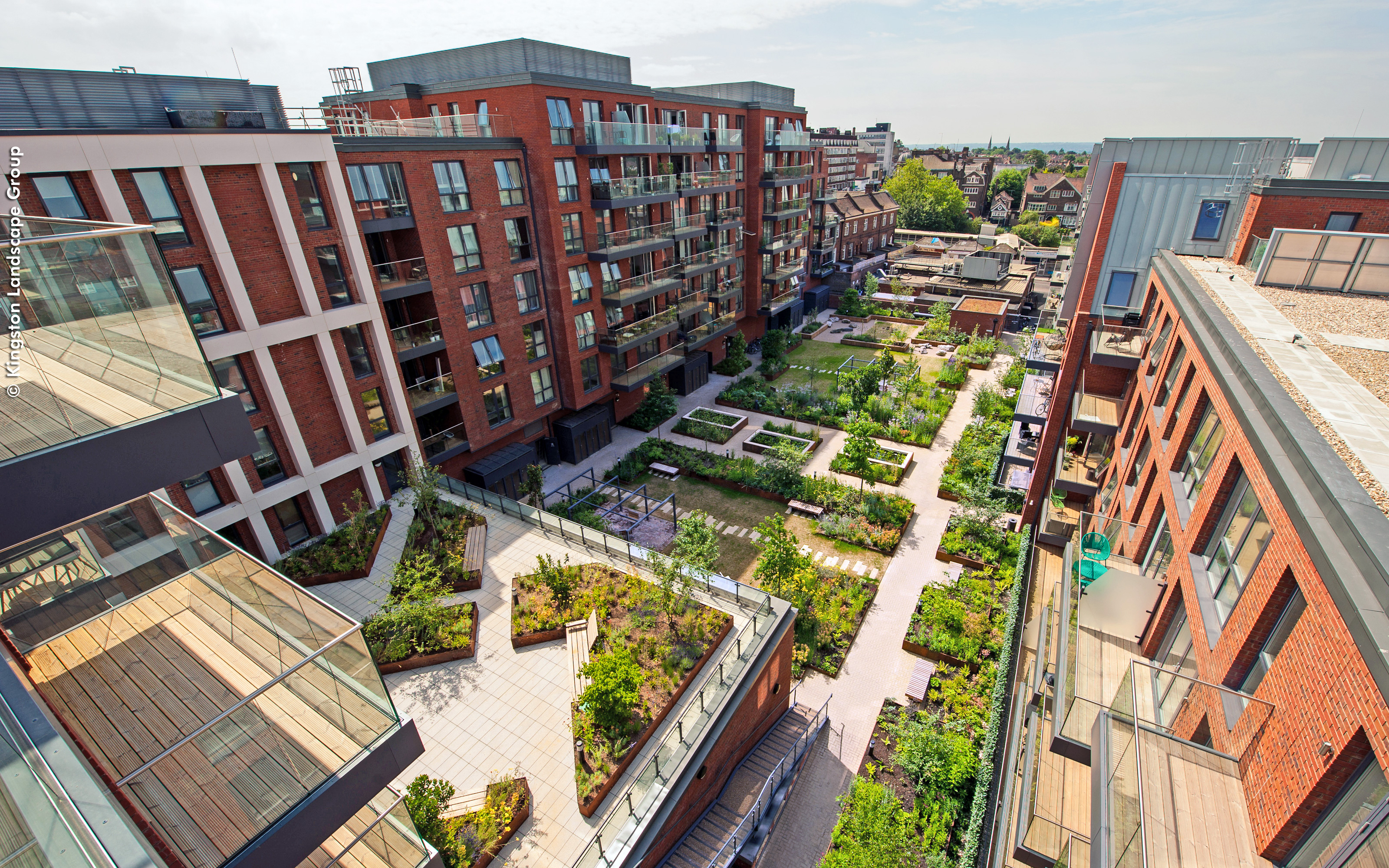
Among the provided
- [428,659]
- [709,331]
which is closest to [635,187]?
[709,331]

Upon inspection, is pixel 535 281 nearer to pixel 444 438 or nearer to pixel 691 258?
pixel 444 438

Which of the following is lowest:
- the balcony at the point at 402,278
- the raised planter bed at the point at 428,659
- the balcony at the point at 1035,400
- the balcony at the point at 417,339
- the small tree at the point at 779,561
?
the small tree at the point at 779,561

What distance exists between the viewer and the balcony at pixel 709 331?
122 ft

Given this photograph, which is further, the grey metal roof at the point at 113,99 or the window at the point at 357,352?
the window at the point at 357,352

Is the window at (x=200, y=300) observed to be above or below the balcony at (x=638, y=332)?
Result: above

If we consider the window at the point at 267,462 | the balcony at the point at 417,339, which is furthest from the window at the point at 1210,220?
the window at the point at 267,462

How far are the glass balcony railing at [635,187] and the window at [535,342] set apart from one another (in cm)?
661

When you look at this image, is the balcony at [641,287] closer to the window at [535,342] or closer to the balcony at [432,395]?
the window at [535,342]

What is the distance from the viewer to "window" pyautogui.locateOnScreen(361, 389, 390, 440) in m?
19.6

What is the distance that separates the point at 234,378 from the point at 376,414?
429cm

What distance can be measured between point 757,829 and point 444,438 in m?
17.4

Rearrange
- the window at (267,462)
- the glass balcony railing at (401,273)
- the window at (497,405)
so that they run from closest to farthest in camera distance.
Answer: the window at (267,462) → the glass balcony railing at (401,273) → the window at (497,405)

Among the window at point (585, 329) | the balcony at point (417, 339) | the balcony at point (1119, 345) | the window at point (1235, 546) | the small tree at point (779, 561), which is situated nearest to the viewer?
the window at point (1235, 546)

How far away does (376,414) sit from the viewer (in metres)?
20.2
